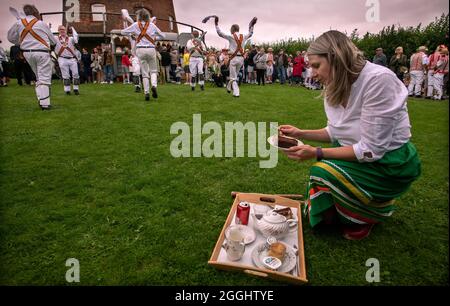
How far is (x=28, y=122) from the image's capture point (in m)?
6.09

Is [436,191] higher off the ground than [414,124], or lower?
lower

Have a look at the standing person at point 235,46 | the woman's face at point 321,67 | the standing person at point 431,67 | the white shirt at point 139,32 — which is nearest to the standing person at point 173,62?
the standing person at point 235,46

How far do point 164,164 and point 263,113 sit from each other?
13.3 feet

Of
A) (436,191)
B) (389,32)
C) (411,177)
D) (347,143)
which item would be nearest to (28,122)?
(347,143)

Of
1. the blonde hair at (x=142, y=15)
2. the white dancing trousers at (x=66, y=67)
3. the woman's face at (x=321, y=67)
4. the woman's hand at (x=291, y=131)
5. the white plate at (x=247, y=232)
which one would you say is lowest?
the white plate at (x=247, y=232)

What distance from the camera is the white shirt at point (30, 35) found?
6641 mm

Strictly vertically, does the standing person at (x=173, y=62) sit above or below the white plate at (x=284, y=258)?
above

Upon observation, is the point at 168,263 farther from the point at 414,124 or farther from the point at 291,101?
the point at 291,101

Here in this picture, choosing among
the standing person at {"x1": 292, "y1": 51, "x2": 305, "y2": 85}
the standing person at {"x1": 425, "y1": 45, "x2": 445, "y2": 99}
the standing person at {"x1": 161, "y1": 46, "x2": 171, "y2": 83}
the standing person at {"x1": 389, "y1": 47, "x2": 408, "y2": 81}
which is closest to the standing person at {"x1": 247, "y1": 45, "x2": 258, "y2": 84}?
the standing person at {"x1": 292, "y1": 51, "x2": 305, "y2": 85}

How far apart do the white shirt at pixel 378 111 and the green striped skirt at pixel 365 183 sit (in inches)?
Result: 4.2

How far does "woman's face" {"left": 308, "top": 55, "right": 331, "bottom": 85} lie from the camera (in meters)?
2.21

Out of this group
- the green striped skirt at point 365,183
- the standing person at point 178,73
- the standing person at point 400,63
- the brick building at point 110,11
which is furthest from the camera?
the brick building at point 110,11

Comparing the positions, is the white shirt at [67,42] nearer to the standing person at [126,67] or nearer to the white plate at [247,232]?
the standing person at [126,67]

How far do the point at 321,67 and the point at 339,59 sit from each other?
153mm
